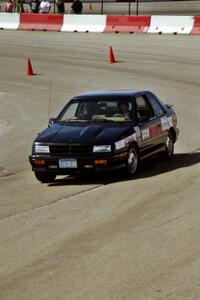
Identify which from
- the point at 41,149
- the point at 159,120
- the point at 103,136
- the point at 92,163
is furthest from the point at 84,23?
the point at 92,163

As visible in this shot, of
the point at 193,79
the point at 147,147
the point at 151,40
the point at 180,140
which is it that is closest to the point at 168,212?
the point at 147,147

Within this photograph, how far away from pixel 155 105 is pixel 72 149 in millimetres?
2752

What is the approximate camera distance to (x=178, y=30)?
38094 mm

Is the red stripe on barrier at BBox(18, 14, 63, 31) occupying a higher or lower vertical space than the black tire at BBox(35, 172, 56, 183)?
lower

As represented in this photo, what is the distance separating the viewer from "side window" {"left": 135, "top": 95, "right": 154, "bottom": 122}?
15534mm

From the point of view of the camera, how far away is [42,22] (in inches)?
1753

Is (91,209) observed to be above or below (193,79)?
above

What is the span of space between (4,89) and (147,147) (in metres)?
14.1

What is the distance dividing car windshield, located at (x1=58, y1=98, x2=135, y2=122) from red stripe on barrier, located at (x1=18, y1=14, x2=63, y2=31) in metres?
28.7

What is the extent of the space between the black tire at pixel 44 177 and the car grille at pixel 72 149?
1.66 feet

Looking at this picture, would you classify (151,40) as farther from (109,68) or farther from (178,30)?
(109,68)

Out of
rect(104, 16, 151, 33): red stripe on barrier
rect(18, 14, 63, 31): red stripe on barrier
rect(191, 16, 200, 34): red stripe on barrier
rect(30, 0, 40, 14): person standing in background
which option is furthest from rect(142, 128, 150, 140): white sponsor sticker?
rect(30, 0, 40, 14): person standing in background

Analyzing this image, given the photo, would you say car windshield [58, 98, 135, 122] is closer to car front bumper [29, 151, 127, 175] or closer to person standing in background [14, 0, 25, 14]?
car front bumper [29, 151, 127, 175]

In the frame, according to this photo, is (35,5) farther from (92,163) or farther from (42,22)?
(92,163)
